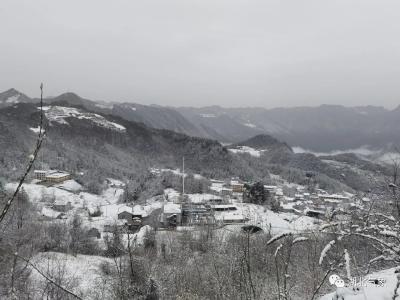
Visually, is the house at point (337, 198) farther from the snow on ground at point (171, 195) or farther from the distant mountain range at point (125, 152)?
the distant mountain range at point (125, 152)

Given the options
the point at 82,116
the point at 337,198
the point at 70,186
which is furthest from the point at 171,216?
the point at 82,116

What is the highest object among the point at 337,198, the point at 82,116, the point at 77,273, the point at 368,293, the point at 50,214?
the point at 82,116

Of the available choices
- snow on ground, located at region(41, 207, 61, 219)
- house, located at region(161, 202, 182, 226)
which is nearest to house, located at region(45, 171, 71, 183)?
snow on ground, located at region(41, 207, 61, 219)

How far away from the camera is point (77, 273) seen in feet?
56.3

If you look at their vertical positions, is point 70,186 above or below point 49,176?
below

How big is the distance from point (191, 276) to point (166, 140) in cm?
14748

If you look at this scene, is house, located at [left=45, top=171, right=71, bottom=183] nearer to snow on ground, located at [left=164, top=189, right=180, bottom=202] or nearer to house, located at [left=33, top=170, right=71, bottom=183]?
house, located at [left=33, top=170, right=71, bottom=183]

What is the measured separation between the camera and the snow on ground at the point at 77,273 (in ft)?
43.5

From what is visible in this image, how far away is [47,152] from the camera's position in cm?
10075

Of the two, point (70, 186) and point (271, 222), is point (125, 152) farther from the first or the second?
point (271, 222)

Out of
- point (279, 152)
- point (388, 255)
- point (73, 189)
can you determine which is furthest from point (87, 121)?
point (388, 255)

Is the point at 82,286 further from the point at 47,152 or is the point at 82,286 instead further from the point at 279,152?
the point at 279,152

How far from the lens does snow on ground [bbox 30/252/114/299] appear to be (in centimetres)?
1327

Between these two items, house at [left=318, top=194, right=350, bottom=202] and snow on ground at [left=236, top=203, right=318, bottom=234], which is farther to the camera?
house at [left=318, top=194, right=350, bottom=202]
